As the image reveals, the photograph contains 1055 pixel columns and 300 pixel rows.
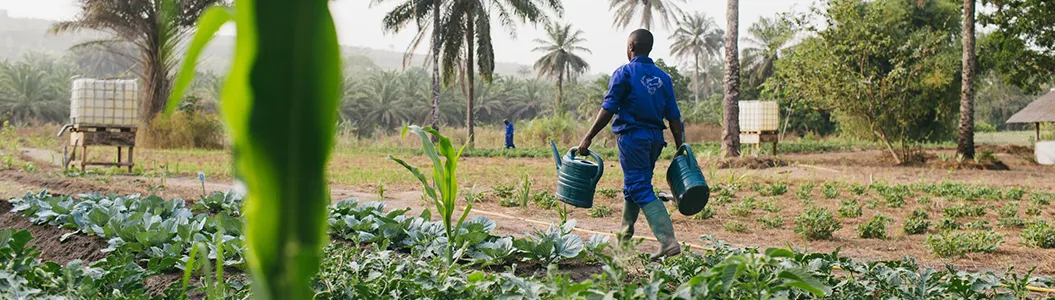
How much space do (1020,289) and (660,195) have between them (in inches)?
84.2

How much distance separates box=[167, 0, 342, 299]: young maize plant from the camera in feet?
0.69

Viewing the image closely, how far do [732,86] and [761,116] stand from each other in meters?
2.69

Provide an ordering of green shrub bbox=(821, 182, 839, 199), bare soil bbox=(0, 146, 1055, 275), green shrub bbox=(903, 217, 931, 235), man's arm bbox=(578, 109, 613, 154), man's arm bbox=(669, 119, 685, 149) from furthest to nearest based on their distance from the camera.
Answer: green shrub bbox=(821, 182, 839, 199) < green shrub bbox=(903, 217, 931, 235) < bare soil bbox=(0, 146, 1055, 275) < man's arm bbox=(669, 119, 685, 149) < man's arm bbox=(578, 109, 613, 154)

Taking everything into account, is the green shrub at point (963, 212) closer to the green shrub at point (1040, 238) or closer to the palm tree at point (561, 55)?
the green shrub at point (1040, 238)

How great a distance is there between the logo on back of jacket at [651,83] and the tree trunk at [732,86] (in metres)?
10.0

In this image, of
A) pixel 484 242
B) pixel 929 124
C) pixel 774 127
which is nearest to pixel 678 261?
pixel 484 242

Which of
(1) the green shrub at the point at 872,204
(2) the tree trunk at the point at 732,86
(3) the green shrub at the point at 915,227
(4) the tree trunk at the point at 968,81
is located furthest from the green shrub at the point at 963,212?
(4) the tree trunk at the point at 968,81

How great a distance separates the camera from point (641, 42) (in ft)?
13.4

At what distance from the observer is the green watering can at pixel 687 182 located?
3.90 meters

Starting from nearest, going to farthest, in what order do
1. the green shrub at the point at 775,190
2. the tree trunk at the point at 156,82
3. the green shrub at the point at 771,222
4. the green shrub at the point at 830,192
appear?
the tree trunk at the point at 156,82 < the green shrub at the point at 771,222 < the green shrub at the point at 830,192 < the green shrub at the point at 775,190

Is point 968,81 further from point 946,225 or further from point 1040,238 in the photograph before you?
point 1040,238

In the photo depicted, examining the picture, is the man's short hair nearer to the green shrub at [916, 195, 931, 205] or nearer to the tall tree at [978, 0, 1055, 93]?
the green shrub at [916, 195, 931, 205]

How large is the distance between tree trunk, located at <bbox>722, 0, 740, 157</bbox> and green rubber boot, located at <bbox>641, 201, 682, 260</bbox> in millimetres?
10188

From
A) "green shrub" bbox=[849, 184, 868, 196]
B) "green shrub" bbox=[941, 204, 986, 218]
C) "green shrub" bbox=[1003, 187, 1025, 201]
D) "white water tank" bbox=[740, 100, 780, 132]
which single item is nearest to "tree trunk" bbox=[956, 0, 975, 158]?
"white water tank" bbox=[740, 100, 780, 132]
